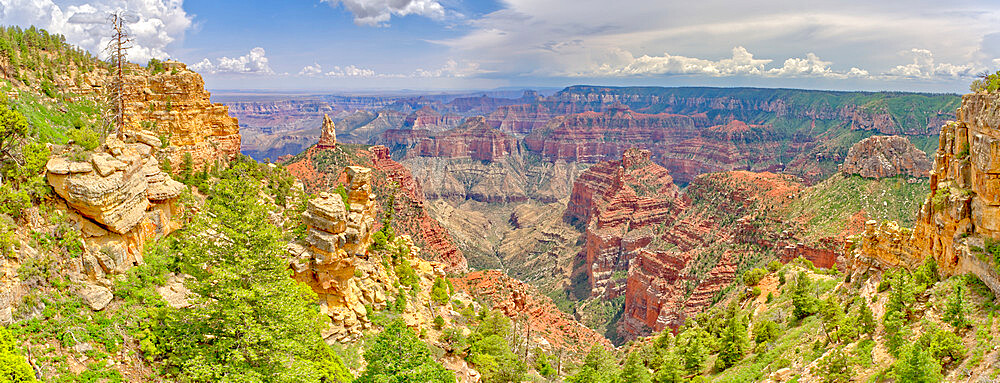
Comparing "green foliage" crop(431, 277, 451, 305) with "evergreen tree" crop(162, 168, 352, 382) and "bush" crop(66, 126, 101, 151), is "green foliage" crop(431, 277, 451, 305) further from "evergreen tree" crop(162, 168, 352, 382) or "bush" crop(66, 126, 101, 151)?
"bush" crop(66, 126, 101, 151)

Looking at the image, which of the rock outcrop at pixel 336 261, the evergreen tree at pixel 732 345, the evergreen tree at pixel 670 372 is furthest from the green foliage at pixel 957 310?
the rock outcrop at pixel 336 261

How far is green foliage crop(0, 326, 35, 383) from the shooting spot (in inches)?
687

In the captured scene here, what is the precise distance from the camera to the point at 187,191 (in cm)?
4056

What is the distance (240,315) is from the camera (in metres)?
24.7

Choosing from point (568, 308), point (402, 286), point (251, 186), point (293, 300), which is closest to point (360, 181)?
point (251, 186)

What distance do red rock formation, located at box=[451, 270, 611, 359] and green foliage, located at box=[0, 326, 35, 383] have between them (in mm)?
48525

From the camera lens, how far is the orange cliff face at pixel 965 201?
27562 millimetres

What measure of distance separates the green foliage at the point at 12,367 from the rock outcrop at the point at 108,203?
27.3ft

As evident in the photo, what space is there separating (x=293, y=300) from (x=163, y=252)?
12584 millimetres

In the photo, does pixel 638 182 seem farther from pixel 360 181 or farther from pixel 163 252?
pixel 163 252

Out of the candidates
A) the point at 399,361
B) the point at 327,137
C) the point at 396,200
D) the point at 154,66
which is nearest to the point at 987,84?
the point at 399,361

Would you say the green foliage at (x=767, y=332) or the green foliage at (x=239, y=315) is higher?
the green foliage at (x=239, y=315)

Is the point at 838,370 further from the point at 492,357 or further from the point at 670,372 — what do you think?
the point at 492,357

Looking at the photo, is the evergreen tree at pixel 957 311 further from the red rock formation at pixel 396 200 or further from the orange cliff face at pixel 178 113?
the red rock formation at pixel 396 200
